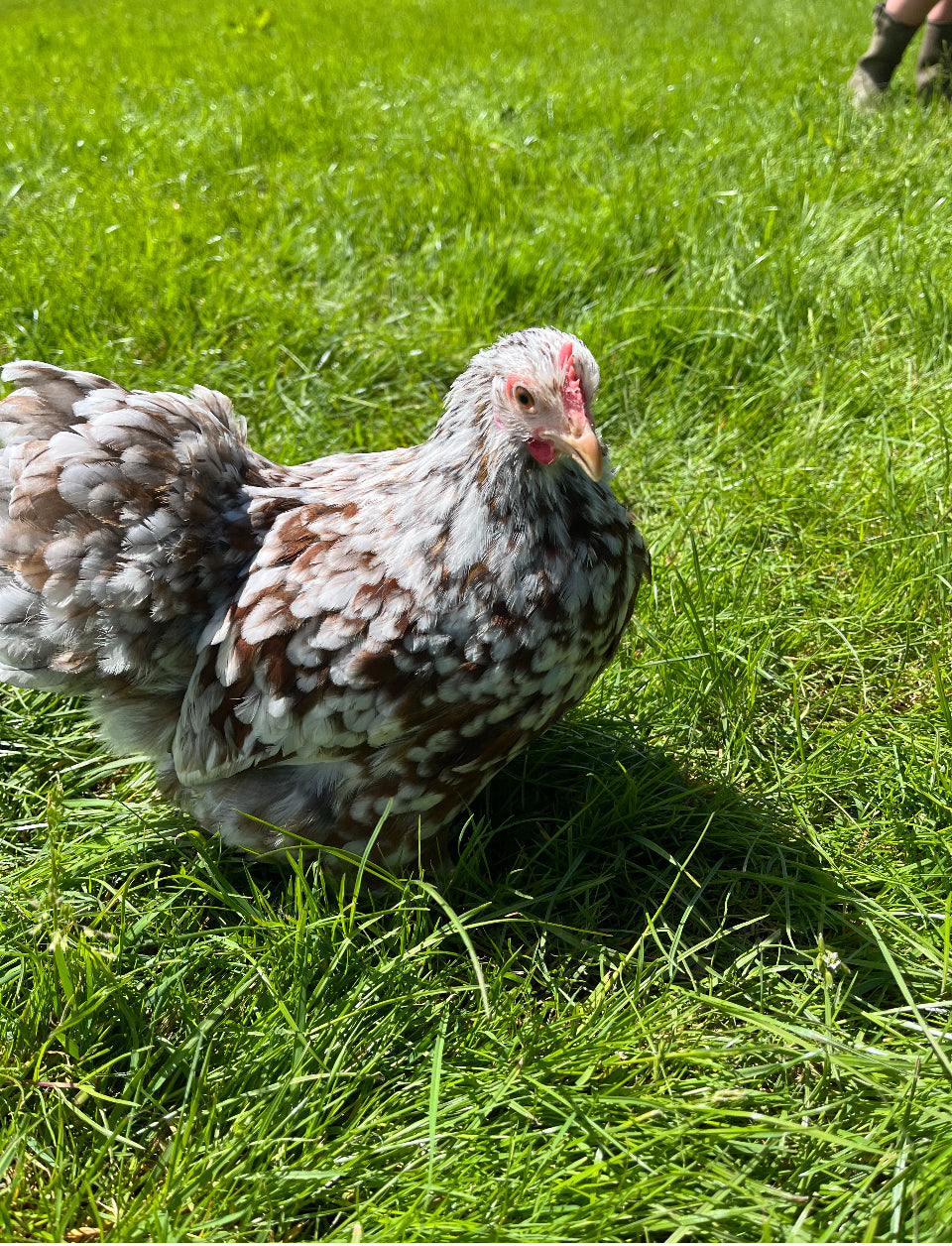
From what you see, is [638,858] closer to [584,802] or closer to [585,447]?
[584,802]

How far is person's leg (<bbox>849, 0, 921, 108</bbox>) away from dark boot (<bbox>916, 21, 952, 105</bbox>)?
0.36 ft

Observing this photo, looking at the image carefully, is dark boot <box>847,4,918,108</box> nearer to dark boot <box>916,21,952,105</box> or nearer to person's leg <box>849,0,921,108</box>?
person's leg <box>849,0,921,108</box>

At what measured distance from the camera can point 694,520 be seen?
10.2 ft

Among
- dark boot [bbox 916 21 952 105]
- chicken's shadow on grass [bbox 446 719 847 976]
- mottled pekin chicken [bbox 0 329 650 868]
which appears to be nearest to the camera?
mottled pekin chicken [bbox 0 329 650 868]

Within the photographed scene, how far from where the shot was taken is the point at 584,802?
7.81 feet

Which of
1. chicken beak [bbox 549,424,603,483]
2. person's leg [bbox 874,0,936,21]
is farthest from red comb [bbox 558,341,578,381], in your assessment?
person's leg [bbox 874,0,936,21]

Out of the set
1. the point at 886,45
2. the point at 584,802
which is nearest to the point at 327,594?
the point at 584,802

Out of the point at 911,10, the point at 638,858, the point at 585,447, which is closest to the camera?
the point at 585,447

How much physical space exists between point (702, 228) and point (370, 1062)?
376 centimetres

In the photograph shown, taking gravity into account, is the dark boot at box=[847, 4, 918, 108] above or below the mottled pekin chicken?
above

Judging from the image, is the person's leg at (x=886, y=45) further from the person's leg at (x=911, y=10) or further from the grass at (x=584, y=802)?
the grass at (x=584, y=802)

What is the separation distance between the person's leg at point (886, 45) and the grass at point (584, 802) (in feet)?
2.18

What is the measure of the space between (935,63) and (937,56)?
41mm

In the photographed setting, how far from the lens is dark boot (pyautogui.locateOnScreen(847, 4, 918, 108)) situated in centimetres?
554
